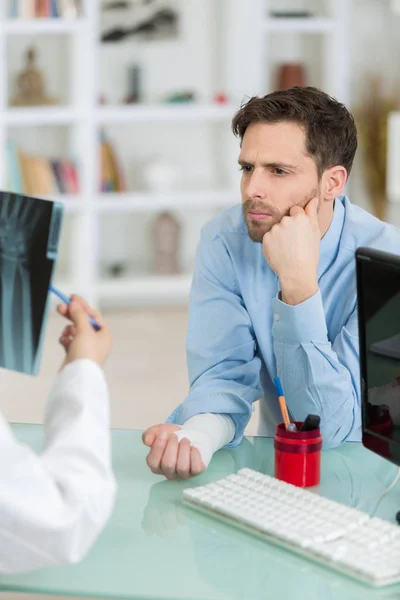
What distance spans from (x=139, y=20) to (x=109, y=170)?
0.93 meters

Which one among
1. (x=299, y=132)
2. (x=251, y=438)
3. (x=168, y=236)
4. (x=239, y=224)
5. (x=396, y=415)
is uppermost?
(x=299, y=132)

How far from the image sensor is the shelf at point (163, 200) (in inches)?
220

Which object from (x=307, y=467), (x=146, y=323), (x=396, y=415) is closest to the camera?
(x=396, y=415)

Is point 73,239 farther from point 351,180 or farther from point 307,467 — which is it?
point 307,467

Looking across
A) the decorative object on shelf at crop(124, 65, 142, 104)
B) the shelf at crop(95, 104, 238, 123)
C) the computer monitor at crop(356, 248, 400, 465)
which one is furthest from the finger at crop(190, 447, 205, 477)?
the decorative object on shelf at crop(124, 65, 142, 104)

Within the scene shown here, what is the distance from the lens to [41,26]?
5301 millimetres

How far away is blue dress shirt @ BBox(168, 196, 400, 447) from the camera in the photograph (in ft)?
6.09

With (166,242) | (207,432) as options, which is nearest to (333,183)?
(207,432)

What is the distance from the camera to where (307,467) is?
1565 mm

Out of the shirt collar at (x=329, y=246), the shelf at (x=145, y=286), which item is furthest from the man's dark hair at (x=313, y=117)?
the shelf at (x=145, y=286)

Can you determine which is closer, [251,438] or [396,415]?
[396,415]

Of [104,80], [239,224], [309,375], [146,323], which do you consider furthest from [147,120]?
[309,375]

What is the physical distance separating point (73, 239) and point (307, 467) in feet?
13.8

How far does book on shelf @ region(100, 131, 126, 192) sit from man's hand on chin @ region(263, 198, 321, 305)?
3.73 metres
